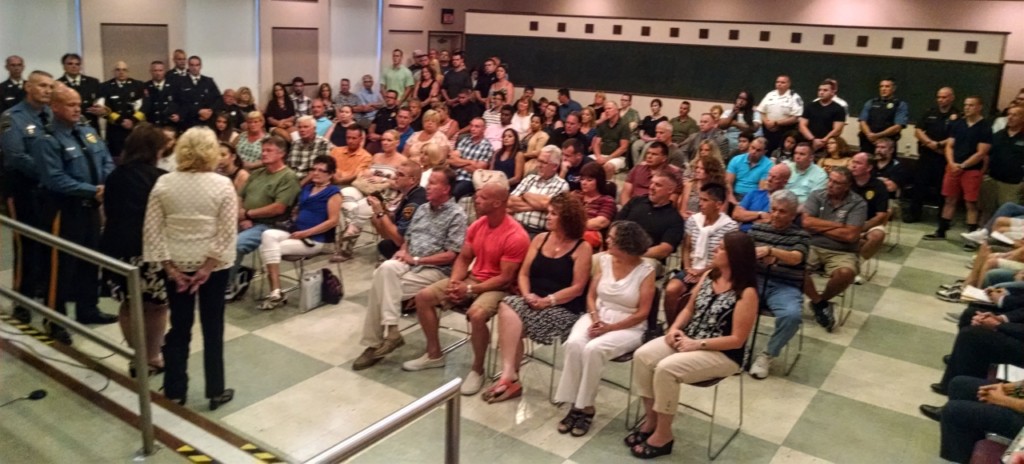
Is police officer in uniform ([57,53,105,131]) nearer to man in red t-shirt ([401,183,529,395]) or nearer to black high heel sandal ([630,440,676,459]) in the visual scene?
man in red t-shirt ([401,183,529,395])

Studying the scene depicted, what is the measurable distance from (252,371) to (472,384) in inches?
51.6

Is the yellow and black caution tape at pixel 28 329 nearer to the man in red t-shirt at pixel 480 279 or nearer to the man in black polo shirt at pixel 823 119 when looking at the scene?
the man in red t-shirt at pixel 480 279

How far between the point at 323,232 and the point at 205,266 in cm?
205

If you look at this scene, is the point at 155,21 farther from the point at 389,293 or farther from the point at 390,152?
the point at 389,293

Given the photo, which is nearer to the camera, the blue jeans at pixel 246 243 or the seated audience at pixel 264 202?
the blue jeans at pixel 246 243

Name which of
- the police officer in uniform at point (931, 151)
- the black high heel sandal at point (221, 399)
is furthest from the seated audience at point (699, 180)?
the police officer in uniform at point (931, 151)

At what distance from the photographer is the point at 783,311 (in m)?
4.80

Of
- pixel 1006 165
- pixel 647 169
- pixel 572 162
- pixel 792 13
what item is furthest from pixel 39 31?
pixel 792 13

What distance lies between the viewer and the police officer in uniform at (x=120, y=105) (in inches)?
353

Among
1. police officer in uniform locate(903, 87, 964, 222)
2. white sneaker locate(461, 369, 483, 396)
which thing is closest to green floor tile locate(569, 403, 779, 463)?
white sneaker locate(461, 369, 483, 396)

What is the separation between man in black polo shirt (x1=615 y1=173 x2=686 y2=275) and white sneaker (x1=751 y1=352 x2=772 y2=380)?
33.9 inches

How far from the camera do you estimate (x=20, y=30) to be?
8945 millimetres

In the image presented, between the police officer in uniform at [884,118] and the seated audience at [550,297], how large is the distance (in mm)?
6305

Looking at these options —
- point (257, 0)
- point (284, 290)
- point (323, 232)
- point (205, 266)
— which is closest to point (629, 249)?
point (205, 266)
